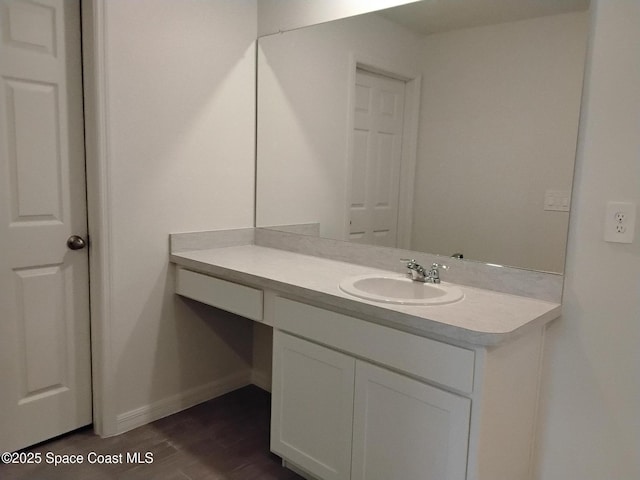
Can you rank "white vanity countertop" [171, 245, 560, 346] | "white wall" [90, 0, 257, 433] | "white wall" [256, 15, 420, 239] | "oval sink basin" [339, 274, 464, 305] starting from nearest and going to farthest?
"white vanity countertop" [171, 245, 560, 346], "oval sink basin" [339, 274, 464, 305], "white wall" [90, 0, 257, 433], "white wall" [256, 15, 420, 239]

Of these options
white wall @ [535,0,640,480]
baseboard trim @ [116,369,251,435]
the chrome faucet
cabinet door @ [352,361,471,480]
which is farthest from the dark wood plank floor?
white wall @ [535,0,640,480]

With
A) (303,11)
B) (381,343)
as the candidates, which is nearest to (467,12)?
(303,11)

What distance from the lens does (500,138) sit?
5.89ft

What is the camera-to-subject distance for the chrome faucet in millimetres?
1866

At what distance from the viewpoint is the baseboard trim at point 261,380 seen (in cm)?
271

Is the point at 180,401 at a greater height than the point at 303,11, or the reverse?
the point at 303,11

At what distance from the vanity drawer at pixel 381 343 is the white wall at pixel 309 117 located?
0.63 meters

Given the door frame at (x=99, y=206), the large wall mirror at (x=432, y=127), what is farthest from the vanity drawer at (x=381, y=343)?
the door frame at (x=99, y=206)

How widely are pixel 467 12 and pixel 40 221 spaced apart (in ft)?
6.10

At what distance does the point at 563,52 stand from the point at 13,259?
214 cm

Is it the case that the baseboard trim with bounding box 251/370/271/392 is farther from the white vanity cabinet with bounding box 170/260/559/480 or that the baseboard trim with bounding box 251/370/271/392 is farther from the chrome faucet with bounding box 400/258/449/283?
the chrome faucet with bounding box 400/258/449/283

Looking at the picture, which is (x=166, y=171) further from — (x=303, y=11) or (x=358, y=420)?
(x=358, y=420)

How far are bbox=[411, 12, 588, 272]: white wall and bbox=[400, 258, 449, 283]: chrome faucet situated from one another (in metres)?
0.11

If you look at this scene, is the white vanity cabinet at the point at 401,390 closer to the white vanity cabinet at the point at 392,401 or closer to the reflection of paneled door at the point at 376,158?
the white vanity cabinet at the point at 392,401
